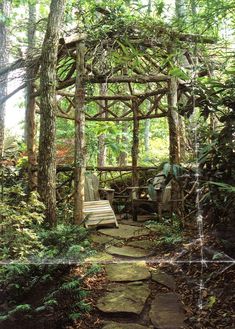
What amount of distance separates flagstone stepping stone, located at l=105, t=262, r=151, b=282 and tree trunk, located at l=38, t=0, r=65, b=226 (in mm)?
1305

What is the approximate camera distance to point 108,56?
579 cm

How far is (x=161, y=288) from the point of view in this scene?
3811 mm

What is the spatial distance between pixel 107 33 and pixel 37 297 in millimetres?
4165

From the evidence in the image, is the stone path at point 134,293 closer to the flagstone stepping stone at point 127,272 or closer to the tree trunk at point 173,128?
the flagstone stepping stone at point 127,272

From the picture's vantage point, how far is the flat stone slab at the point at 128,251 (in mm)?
4854

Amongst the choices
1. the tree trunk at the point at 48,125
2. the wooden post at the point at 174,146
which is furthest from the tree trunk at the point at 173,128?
the tree trunk at the point at 48,125

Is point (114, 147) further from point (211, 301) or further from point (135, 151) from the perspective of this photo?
point (211, 301)

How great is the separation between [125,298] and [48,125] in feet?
9.37

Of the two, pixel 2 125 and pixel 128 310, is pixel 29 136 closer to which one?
pixel 2 125

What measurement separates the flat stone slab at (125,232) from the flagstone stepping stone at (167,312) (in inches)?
88.8

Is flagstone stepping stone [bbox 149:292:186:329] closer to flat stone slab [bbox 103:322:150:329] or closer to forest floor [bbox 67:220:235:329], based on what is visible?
forest floor [bbox 67:220:235:329]

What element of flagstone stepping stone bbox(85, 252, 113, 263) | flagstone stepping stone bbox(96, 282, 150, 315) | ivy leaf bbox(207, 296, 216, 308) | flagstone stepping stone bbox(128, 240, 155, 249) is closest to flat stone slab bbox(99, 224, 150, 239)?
flagstone stepping stone bbox(128, 240, 155, 249)

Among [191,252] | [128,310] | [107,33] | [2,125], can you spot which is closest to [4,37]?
[2,125]

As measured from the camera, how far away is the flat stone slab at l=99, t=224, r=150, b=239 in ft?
19.4
